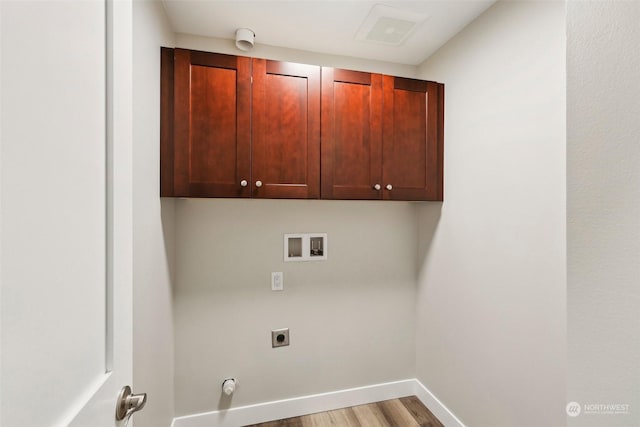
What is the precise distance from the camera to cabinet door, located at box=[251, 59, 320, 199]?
1560mm

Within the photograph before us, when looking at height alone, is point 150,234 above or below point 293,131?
below

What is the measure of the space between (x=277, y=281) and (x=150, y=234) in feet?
2.98

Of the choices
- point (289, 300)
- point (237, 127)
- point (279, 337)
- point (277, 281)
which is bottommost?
point (279, 337)

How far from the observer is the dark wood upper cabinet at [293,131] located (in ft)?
4.78

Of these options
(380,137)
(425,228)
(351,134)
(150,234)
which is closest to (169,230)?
(150,234)

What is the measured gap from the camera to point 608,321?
1.68 feet

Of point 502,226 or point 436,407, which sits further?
point 436,407

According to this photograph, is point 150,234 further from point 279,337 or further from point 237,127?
point 279,337

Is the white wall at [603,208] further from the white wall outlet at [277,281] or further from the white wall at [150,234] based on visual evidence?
the white wall outlet at [277,281]

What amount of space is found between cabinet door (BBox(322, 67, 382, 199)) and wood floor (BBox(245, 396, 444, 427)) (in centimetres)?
151

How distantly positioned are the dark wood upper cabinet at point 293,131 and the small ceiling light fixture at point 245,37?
28 centimetres

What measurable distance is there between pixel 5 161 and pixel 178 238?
59.7 inches

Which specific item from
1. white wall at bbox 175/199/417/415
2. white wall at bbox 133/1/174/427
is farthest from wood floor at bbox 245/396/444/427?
white wall at bbox 133/1/174/427

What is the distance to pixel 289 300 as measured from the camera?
1.94 metres
